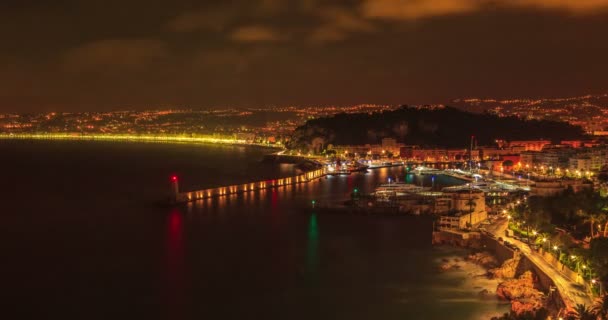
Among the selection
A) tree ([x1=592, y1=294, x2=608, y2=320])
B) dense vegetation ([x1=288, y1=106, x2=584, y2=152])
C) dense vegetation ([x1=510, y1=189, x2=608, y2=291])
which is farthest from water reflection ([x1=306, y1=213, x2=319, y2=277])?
dense vegetation ([x1=288, y1=106, x2=584, y2=152])

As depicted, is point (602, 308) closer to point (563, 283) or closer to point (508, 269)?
point (563, 283)

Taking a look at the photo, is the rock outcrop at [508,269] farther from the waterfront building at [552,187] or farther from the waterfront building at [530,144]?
the waterfront building at [530,144]

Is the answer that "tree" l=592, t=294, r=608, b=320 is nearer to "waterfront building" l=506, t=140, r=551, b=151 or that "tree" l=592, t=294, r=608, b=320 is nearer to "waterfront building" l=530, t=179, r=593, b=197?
"waterfront building" l=530, t=179, r=593, b=197

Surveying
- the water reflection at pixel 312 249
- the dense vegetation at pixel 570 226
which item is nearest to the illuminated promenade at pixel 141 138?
the water reflection at pixel 312 249

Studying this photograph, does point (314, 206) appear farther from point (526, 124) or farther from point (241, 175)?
point (526, 124)

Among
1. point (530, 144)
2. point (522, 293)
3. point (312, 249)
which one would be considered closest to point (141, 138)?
point (530, 144)

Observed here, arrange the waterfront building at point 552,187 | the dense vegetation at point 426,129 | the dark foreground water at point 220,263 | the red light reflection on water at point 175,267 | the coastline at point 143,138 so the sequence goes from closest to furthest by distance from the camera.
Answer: the dark foreground water at point 220,263
the red light reflection on water at point 175,267
the waterfront building at point 552,187
the dense vegetation at point 426,129
the coastline at point 143,138
